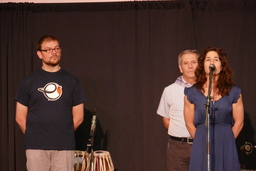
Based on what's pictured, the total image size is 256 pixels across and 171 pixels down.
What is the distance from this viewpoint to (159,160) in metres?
5.11

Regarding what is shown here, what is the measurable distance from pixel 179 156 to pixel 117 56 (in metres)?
1.90

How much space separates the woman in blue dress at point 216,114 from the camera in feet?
9.80

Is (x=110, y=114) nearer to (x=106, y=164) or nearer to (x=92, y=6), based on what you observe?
(x=106, y=164)

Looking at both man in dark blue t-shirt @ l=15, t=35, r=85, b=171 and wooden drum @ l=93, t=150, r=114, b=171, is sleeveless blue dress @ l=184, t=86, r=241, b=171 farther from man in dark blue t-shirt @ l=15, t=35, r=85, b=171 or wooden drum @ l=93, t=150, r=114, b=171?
wooden drum @ l=93, t=150, r=114, b=171

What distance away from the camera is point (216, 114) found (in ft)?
9.90

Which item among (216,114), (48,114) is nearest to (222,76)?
(216,114)

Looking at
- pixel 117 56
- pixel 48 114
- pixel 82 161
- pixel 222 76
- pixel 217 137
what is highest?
pixel 117 56

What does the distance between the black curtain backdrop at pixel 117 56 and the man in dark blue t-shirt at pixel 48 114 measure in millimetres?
1475

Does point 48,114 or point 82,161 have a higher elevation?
point 48,114

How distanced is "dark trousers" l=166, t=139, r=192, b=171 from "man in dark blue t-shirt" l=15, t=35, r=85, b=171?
107 cm


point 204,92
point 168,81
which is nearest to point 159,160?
point 168,81

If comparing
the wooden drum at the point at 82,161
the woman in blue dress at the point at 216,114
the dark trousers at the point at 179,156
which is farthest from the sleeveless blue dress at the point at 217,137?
the wooden drum at the point at 82,161

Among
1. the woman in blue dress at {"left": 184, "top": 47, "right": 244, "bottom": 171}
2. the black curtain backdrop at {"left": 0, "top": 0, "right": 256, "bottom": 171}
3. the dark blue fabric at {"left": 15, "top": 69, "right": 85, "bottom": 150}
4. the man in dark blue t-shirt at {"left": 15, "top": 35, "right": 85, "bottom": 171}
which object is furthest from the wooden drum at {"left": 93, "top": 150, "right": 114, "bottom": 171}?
the woman in blue dress at {"left": 184, "top": 47, "right": 244, "bottom": 171}

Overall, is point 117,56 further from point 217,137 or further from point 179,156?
point 217,137
